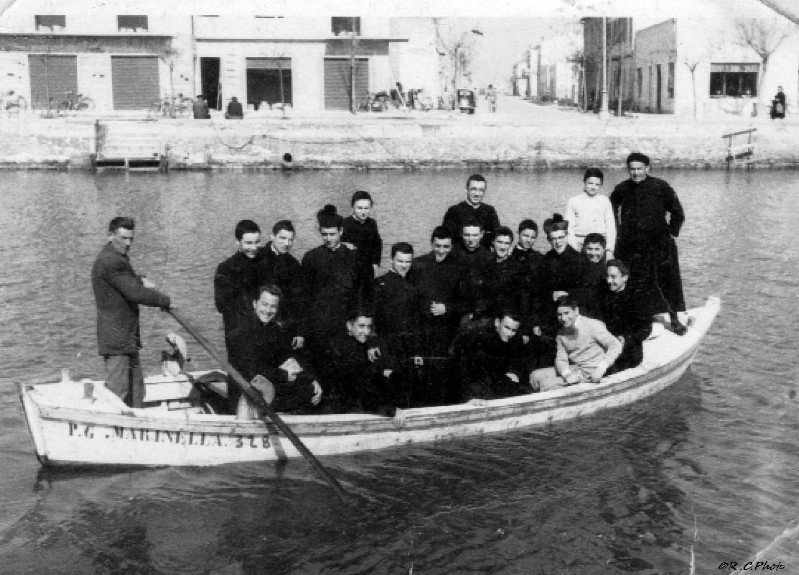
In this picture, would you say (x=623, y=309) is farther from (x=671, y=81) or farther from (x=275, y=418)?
(x=671, y=81)

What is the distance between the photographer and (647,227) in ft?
35.3

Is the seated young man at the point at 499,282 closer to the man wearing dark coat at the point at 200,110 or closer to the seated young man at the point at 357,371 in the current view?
the seated young man at the point at 357,371

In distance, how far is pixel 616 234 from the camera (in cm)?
1108

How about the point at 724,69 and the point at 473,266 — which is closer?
the point at 473,266

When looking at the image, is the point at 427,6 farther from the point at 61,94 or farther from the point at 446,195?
the point at 61,94

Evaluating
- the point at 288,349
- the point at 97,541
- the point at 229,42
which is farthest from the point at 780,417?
the point at 229,42

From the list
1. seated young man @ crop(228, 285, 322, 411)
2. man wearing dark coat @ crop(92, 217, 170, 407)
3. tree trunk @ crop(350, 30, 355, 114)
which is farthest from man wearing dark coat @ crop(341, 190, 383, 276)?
tree trunk @ crop(350, 30, 355, 114)

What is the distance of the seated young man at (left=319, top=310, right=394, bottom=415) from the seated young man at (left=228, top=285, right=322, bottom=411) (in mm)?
210

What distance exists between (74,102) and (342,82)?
40.6ft

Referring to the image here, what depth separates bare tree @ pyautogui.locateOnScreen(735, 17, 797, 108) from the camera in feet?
144

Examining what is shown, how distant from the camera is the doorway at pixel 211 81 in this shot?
46281 mm

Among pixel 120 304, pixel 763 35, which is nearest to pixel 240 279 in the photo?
pixel 120 304

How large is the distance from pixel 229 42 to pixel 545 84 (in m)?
48.2

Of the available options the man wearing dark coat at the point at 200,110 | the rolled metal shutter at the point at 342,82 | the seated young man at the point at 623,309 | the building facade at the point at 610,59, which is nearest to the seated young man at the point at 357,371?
the seated young man at the point at 623,309
